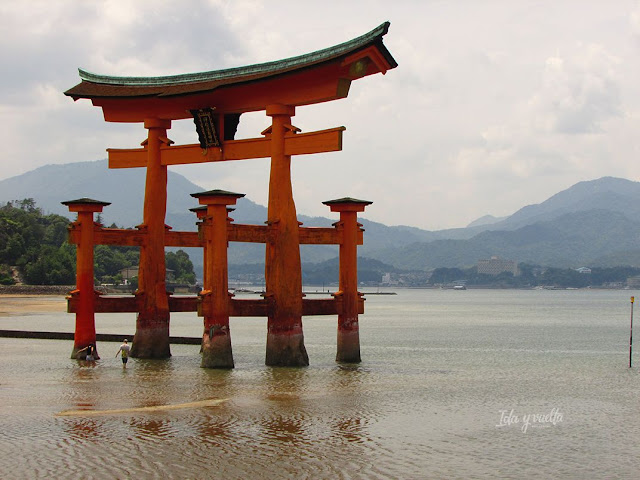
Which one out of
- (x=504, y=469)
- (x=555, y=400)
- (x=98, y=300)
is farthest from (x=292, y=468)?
(x=98, y=300)

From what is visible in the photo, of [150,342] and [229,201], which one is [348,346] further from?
[229,201]

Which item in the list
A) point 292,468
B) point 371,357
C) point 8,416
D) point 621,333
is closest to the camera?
point 292,468

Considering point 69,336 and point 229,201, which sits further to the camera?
point 69,336

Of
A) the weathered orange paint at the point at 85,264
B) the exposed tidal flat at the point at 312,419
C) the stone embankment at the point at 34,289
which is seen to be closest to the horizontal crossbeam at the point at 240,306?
the weathered orange paint at the point at 85,264

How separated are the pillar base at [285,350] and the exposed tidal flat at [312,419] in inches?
14.4

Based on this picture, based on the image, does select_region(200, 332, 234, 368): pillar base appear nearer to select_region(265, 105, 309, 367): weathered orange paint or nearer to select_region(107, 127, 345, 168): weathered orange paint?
select_region(265, 105, 309, 367): weathered orange paint

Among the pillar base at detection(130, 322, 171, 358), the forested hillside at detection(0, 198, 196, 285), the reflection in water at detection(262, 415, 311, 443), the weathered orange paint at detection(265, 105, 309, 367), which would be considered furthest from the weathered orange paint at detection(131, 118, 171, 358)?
the forested hillside at detection(0, 198, 196, 285)

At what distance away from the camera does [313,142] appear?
26.8 metres

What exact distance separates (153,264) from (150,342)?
2895mm

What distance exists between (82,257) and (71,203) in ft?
6.24

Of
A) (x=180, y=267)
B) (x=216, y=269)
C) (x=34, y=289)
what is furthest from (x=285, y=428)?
(x=180, y=267)

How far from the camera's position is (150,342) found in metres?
30.8

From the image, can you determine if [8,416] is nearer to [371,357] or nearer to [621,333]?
[371,357]

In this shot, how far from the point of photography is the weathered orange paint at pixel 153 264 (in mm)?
30328
